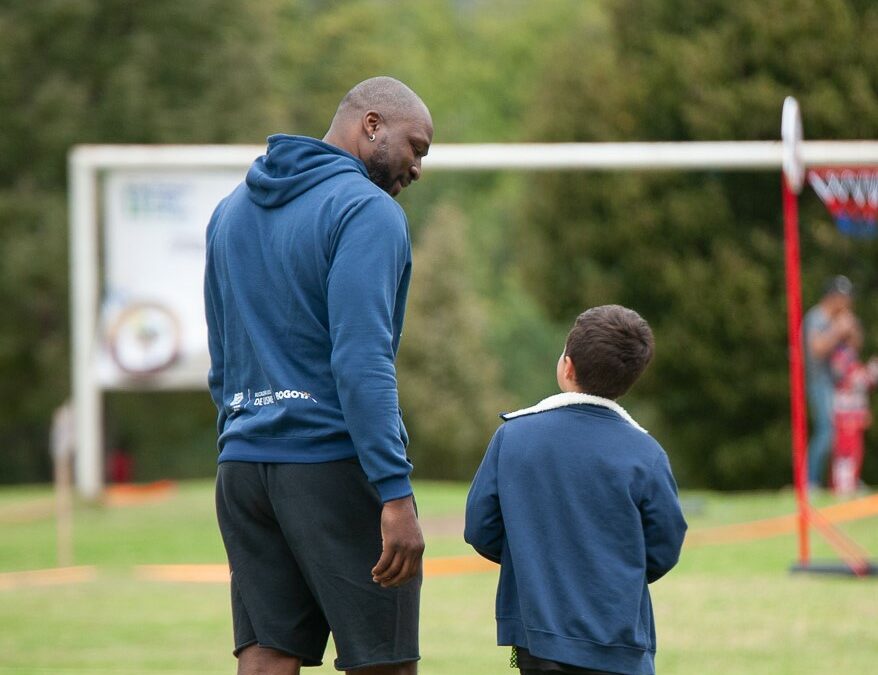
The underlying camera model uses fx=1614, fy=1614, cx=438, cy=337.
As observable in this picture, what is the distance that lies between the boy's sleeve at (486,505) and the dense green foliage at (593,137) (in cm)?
2097

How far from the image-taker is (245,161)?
12.4 meters

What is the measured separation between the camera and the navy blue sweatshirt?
149 inches

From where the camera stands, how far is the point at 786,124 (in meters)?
9.39

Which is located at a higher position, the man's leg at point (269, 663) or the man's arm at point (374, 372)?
the man's arm at point (374, 372)

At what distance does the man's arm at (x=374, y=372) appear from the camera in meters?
3.54

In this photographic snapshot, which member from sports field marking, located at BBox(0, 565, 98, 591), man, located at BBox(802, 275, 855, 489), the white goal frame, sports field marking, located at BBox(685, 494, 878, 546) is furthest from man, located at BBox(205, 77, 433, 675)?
man, located at BBox(802, 275, 855, 489)

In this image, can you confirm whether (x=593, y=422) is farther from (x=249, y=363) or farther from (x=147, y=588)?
(x=147, y=588)

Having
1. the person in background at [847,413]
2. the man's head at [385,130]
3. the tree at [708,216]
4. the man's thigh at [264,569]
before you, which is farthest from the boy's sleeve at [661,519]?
the tree at [708,216]

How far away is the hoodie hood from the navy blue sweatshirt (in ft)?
2.45

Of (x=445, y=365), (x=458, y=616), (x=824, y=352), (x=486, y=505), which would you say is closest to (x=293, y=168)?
(x=486, y=505)

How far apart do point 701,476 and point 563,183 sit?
5.49 meters

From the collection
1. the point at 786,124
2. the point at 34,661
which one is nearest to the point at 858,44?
the point at 786,124

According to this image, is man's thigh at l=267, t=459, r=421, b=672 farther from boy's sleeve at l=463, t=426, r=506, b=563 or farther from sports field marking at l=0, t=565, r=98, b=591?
sports field marking at l=0, t=565, r=98, b=591

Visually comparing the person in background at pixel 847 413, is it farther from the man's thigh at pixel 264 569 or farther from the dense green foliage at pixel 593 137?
the man's thigh at pixel 264 569
